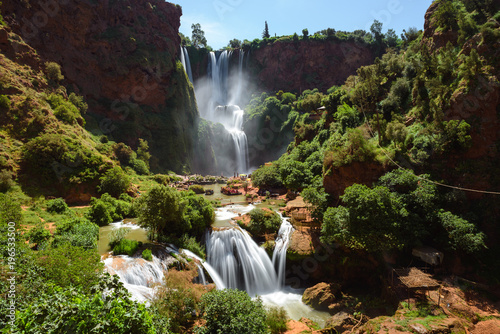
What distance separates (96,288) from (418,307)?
643 inches

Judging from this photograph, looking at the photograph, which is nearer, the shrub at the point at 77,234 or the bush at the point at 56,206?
the shrub at the point at 77,234

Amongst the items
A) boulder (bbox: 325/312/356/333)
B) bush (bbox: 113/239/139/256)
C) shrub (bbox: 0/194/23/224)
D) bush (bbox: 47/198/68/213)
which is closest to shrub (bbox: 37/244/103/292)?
shrub (bbox: 0/194/23/224)

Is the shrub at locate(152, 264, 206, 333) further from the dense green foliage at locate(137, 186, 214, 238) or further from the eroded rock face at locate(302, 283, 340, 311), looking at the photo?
the eroded rock face at locate(302, 283, 340, 311)

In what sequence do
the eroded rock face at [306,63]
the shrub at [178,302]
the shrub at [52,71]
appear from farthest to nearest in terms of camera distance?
the eroded rock face at [306,63] → the shrub at [52,71] → the shrub at [178,302]

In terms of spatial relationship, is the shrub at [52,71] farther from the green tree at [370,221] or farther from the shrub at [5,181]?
the green tree at [370,221]

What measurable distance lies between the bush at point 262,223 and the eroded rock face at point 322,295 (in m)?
5.75

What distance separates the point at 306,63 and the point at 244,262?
237ft

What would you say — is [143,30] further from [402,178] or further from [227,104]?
[402,178]

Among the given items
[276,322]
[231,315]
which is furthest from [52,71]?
[276,322]

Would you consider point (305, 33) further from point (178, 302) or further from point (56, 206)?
point (178, 302)

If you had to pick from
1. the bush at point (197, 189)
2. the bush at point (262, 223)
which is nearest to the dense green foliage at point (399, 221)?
the bush at point (262, 223)

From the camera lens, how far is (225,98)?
263 ft

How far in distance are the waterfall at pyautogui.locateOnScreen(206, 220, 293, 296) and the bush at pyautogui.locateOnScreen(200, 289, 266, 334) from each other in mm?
7035

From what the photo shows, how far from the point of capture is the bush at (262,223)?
21.1 metres
